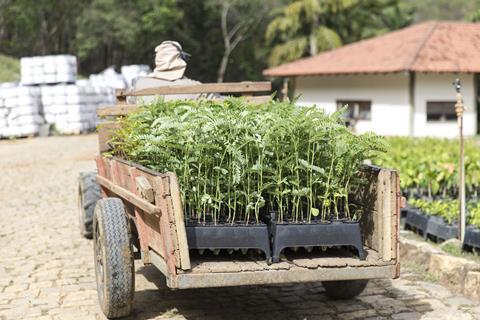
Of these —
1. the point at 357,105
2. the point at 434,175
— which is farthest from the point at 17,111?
the point at 434,175

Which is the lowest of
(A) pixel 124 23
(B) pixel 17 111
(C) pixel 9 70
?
(B) pixel 17 111

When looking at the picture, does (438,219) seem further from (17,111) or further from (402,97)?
(402,97)

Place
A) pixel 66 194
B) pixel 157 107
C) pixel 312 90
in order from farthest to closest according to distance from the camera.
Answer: pixel 312 90 → pixel 66 194 → pixel 157 107

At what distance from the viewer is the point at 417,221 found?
8688 mm

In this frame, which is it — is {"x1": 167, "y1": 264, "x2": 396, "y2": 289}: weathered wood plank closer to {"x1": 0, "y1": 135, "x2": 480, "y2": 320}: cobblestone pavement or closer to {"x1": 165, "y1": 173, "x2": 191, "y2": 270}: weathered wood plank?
{"x1": 165, "y1": 173, "x2": 191, "y2": 270}: weathered wood plank

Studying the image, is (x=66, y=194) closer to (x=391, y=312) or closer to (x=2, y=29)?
(x=391, y=312)

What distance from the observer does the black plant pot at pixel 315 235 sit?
4691mm

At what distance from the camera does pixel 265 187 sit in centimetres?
477

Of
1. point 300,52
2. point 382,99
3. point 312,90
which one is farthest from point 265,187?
point 300,52

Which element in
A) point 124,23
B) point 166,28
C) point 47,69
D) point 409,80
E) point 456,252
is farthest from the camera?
point 166,28

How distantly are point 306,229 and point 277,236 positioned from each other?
0.19 m

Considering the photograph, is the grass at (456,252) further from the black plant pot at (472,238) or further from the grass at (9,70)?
the grass at (9,70)

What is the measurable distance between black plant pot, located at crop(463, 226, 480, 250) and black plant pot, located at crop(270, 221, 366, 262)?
287 centimetres

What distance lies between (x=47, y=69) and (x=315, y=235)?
2091cm
